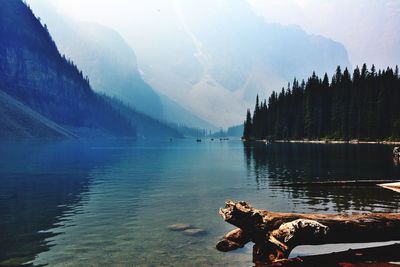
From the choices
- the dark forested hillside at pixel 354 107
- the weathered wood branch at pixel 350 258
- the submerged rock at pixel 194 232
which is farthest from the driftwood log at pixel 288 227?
the dark forested hillside at pixel 354 107

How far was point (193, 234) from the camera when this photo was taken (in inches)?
858

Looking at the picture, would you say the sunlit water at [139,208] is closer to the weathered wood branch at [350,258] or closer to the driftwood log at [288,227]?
the driftwood log at [288,227]

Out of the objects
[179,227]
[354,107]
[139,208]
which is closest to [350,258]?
[179,227]

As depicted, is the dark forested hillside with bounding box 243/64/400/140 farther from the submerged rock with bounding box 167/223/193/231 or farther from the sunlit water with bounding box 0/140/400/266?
the submerged rock with bounding box 167/223/193/231

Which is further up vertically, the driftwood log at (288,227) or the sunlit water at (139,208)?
the driftwood log at (288,227)

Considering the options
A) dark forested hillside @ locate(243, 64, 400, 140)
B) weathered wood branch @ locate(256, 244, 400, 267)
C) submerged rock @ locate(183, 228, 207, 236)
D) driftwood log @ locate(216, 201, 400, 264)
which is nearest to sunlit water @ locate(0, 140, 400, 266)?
submerged rock @ locate(183, 228, 207, 236)

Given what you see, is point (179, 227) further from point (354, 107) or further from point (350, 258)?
point (354, 107)

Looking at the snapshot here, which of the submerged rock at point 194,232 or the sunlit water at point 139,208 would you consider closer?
the sunlit water at point 139,208

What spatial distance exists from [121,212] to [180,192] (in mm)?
10938

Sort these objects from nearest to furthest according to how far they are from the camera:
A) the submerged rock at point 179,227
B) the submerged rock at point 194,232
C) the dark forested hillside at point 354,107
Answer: the submerged rock at point 194,232 → the submerged rock at point 179,227 → the dark forested hillside at point 354,107

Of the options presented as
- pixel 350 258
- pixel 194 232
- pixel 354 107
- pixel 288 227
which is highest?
pixel 354 107

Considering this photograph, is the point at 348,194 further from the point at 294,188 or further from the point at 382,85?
the point at 382,85

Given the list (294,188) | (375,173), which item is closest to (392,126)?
(375,173)

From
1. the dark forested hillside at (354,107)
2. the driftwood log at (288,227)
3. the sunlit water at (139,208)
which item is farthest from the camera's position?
the dark forested hillside at (354,107)
